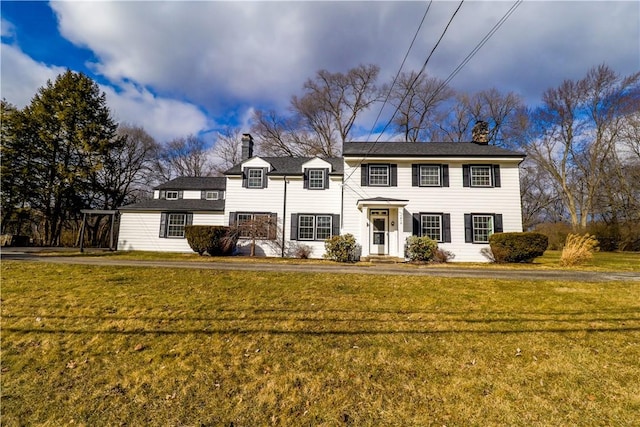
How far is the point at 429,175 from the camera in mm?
15977

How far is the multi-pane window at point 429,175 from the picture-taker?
15884mm

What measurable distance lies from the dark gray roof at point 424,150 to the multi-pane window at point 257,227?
225 inches

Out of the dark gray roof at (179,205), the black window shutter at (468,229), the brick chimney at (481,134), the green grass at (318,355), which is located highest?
the brick chimney at (481,134)

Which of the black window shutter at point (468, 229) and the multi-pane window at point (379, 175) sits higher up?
the multi-pane window at point (379, 175)

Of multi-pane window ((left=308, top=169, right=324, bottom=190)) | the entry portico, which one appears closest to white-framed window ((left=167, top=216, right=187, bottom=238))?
multi-pane window ((left=308, top=169, right=324, bottom=190))

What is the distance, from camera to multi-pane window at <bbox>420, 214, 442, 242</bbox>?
50.4ft

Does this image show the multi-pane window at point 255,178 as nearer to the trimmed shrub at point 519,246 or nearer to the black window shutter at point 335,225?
the black window shutter at point 335,225

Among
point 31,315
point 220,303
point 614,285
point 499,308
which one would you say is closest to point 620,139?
point 614,285

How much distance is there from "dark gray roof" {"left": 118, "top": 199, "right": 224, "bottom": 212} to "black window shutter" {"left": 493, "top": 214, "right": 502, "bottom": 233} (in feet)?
50.4

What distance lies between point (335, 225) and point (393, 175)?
4215 millimetres

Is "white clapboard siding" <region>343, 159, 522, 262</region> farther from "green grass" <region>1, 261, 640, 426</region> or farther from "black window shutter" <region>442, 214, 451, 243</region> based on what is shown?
"green grass" <region>1, 261, 640, 426</region>

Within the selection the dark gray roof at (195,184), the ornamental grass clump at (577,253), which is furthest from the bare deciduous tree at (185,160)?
the ornamental grass clump at (577,253)

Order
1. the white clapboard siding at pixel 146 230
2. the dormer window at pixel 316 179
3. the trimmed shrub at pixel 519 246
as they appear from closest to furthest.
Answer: the trimmed shrub at pixel 519 246 → the dormer window at pixel 316 179 → the white clapboard siding at pixel 146 230

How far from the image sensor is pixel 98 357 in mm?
4578
